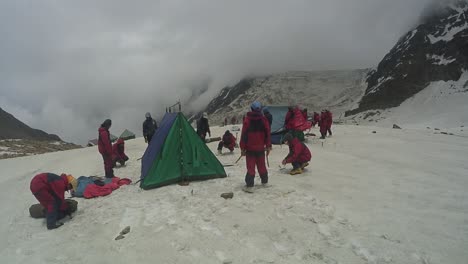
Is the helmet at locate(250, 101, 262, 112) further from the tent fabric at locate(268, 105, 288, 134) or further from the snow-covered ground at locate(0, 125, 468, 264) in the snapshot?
the tent fabric at locate(268, 105, 288, 134)

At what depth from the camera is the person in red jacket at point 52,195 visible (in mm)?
6834

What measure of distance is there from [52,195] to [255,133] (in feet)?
15.9

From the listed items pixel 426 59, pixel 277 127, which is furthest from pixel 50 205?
pixel 426 59

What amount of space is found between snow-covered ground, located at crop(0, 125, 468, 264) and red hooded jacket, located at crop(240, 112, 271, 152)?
3.60ft

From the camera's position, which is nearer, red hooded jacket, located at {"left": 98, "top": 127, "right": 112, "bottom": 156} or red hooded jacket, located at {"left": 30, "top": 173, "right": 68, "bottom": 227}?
red hooded jacket, located at {"left": 30, "top": 173, "right": 68, "bottom": 227}

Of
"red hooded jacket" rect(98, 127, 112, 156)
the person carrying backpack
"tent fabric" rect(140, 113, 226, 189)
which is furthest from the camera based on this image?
the person carrying backpack

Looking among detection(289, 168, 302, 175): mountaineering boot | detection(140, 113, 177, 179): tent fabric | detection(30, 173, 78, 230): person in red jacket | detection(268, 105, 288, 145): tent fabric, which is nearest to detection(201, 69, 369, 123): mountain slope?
detection(268, 105, 288, 145): tent fabric

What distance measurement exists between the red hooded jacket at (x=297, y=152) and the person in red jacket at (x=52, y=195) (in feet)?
20.2

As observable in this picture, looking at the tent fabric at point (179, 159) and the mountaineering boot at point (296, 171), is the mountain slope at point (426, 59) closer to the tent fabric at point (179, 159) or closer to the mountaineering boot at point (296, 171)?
the mountaineering boot at point (296, 171)

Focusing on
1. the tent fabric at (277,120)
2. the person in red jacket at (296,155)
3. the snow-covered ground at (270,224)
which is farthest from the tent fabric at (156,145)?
the tent fabric at (277,120)

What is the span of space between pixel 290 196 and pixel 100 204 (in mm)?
4539

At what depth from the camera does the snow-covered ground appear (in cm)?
505

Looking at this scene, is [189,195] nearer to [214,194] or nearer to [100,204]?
[214,194]

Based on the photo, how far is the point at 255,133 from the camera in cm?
833
